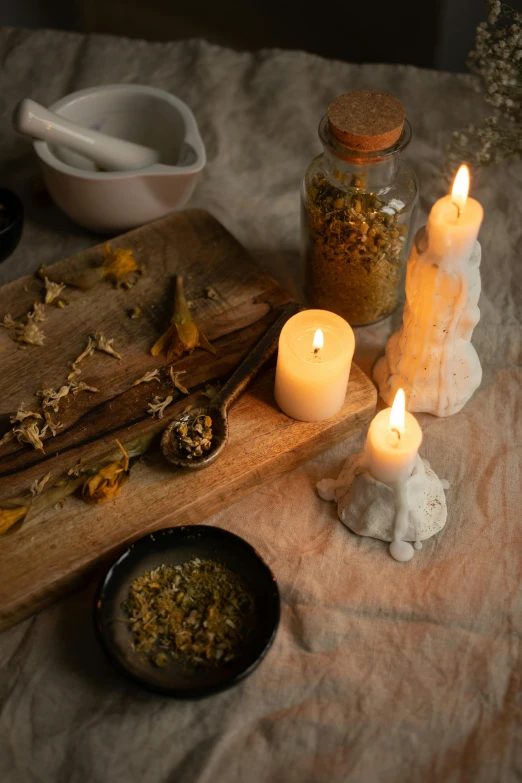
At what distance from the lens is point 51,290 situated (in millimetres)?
1360

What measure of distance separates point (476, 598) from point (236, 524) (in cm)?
35

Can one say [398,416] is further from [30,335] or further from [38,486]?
[30,335]

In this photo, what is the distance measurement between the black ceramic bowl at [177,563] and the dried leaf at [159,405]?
210 mm

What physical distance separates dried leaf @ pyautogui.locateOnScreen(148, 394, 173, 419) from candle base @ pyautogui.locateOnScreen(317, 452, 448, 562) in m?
0.29

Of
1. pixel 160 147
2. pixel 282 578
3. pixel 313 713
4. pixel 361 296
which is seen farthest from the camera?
pixel 160 147

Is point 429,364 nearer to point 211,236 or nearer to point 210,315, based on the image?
point 210,315

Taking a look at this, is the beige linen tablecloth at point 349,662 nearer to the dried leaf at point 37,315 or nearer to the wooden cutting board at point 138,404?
the wooden cutting board at point 138,404

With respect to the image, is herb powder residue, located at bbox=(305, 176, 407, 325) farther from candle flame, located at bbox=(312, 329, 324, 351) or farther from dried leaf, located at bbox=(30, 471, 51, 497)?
dried leaf, located at bbox=(30, 471, 51, 497)

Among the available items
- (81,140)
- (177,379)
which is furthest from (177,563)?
(81,140)

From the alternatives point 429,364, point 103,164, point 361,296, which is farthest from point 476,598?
point 103,164

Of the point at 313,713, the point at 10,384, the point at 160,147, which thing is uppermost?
the point at 160,147

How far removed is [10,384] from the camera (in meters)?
1.25

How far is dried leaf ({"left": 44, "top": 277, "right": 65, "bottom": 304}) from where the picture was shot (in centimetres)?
135

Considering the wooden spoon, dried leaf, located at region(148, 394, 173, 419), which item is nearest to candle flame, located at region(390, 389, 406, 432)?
the wooden spoon
